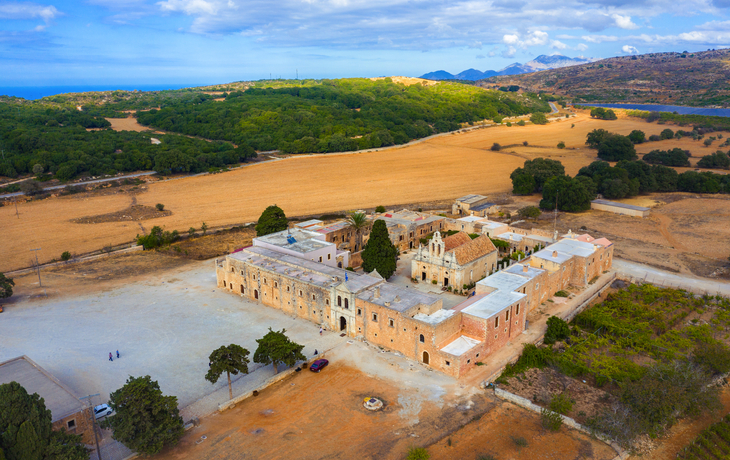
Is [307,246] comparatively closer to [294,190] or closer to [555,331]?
[555,331]

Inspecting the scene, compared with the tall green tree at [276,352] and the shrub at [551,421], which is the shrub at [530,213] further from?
the tall green tree at [276,352]

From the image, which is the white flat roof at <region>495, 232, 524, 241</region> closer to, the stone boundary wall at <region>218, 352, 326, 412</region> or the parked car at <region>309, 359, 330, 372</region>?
the stone boundary wall at <region>218, 352, 326, 412</region>

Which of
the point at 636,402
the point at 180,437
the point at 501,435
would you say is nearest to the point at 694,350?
the point at 636,402

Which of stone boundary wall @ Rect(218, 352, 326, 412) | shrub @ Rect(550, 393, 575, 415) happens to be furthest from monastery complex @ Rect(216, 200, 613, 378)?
shrub @ Rect(550, 393, 575, 415)

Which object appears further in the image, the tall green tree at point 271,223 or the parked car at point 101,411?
the tall green tree at point 271,223

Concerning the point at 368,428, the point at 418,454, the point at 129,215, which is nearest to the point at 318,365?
the point at 368,428

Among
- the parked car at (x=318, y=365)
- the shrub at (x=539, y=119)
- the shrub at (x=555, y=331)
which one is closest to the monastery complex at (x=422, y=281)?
the shrub at (x=555, y=331)
